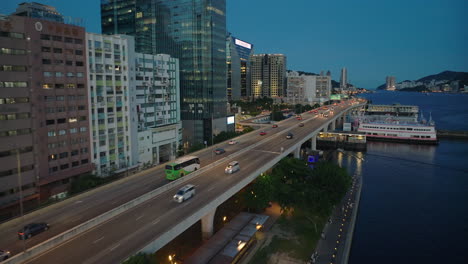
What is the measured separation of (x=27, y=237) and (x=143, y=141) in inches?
1731

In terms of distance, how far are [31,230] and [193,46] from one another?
72198 millimetres

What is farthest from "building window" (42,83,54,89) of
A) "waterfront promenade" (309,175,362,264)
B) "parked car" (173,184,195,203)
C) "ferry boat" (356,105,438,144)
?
"ferry boat" (356,105,438,144)

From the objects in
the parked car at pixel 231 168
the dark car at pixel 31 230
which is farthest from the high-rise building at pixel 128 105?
the dark car at pixel 31 230

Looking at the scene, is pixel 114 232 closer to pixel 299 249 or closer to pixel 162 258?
pixel 162 258

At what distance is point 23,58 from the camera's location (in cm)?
4669

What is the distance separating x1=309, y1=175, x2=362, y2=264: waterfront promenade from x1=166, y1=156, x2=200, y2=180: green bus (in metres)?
20.2

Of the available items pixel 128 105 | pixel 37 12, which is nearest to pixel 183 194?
pixel 128 105

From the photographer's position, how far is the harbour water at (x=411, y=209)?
42406 millimetres

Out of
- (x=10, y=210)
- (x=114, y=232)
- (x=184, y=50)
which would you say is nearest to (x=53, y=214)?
(x=114, y=232)

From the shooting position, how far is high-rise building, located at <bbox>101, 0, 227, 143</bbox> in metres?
90.6

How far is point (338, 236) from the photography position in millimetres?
39844

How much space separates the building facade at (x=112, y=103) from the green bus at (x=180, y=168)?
21877 mm

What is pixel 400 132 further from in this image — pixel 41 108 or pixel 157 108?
pixel 41 108

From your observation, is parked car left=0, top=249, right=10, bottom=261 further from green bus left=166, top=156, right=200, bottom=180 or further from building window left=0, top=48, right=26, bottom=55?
building window left=0, top=48, right=26, bottom=55
